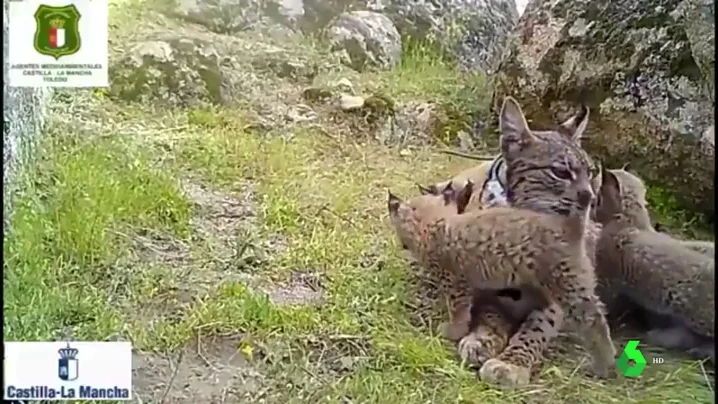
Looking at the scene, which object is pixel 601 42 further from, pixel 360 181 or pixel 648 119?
pixel 360 181

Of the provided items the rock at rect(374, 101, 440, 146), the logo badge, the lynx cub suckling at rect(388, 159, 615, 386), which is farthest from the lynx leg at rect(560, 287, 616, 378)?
the logo badge

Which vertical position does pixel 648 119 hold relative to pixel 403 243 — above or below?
above

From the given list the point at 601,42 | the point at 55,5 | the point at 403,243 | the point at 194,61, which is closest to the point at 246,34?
the point at 194,61

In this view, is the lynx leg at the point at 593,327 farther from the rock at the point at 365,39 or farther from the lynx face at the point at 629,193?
the rock at the point at 365,39

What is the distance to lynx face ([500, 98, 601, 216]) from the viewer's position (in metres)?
1.05

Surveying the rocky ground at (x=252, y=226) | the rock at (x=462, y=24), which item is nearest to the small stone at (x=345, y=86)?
the rocky ground at (x=252, y=226)

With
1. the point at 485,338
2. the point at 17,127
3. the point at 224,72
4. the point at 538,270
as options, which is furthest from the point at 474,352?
the point at 17,127

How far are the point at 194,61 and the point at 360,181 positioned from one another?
0.91 feet

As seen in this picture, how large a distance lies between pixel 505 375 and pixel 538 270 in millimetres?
141

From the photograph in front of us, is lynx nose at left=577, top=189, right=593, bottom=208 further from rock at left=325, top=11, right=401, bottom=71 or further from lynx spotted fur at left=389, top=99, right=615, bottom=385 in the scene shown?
rock at left=325, top=11, right=401, bottom=71

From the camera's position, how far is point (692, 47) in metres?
1.05

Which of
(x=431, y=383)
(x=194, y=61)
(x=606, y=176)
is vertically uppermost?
(x=194, y=61)

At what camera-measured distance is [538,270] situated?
3.40 feet

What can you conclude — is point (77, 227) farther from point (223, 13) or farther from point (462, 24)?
point (462, 24)
